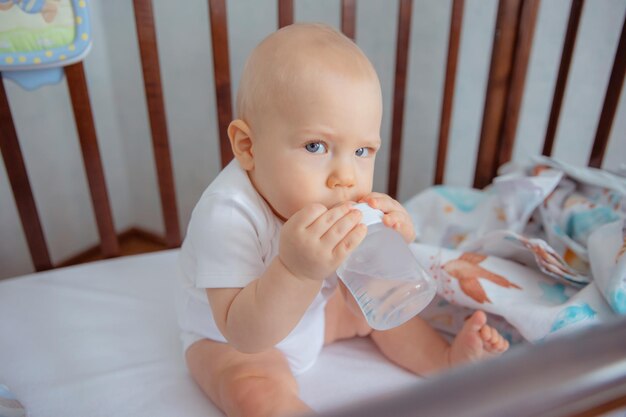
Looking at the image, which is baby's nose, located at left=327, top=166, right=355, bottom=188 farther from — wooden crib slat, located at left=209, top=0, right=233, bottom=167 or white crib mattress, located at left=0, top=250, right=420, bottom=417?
wooden crib slat, located at left=209, top=0, right=233, bottom=167

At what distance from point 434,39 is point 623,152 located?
49cm

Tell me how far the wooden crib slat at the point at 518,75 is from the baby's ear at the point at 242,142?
668 millimetres

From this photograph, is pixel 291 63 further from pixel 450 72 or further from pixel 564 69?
pixel 564 69

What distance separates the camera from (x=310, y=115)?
526 millimetres

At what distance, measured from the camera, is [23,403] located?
650mm

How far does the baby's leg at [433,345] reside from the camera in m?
0.67

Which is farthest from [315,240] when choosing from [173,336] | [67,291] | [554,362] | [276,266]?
[67,291]

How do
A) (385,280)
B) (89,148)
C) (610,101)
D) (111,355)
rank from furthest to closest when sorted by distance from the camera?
1. (610,101)
2. (89,148)
3. (111,355)
4. (385,280)

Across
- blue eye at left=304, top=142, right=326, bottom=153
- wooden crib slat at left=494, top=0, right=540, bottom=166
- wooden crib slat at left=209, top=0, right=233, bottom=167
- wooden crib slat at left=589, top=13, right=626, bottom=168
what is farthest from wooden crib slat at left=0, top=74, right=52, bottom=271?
wooden crib slat at left=589, top=13, right=626, bottom=168

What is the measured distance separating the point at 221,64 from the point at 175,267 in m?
0.37

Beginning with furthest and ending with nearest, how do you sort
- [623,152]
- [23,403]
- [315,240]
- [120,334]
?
[623,152]
[120,334]
[23,403]
[315,240]

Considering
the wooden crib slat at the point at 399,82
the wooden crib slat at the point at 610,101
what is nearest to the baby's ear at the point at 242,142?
the wooden crib slat at the point at 399,82

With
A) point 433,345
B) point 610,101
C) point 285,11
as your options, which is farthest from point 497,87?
point 433,345

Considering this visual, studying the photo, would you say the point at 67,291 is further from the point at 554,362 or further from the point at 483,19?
the point at 483,19
